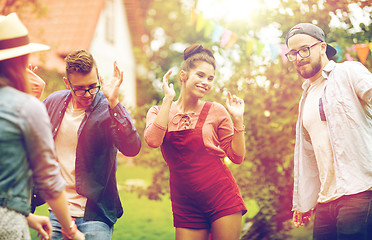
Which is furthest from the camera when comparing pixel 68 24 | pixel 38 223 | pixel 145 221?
pixel 68 24

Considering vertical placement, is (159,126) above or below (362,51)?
below

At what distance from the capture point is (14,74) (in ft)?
7.66

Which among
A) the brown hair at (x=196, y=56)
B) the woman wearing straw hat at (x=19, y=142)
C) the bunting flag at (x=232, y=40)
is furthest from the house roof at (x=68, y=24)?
the woman wearing straw hat at (x=19, y=142)

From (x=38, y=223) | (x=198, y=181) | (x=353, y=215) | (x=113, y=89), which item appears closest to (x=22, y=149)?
(x=38, y=223)

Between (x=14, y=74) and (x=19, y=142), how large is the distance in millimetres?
Result: 367

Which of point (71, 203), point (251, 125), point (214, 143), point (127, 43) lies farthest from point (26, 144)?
point (127, 43)

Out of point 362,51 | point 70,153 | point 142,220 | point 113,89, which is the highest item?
point 362,51

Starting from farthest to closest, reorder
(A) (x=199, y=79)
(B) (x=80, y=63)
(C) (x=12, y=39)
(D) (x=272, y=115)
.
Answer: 1. (D) (x=272, y=115)
2. (A) (x=199, y=79)
3. (B) (x=80, y=63)
4. (C) (x=12, y=39)

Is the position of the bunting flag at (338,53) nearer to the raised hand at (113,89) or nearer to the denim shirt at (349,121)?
the denim shirt at (349,121)

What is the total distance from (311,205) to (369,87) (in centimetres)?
117

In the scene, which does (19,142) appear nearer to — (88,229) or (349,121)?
(88,229)

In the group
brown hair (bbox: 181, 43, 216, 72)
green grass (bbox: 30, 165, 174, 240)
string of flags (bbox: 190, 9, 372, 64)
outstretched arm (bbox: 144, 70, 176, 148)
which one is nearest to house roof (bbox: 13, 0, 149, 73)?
green grass (bbox: 30, 165, 174, 240)

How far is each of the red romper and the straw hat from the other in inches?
64.3

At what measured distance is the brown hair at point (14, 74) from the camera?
2.31 m
